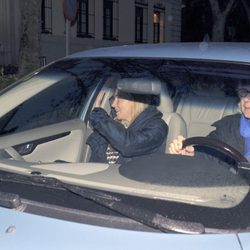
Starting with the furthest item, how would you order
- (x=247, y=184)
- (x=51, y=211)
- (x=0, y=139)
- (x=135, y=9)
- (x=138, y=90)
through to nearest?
(x=135, y=9), (x=0, y=139), (x=138, y=90), (x=247, y=184), (x=51, y=211)

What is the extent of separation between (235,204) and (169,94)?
1.72 metres

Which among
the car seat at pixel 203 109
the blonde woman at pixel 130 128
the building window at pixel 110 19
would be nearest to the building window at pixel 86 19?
the building window at pixel 110 19

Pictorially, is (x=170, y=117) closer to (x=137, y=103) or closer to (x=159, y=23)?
(x=137, y=103)

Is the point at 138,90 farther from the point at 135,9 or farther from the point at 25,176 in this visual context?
the point at 135,9

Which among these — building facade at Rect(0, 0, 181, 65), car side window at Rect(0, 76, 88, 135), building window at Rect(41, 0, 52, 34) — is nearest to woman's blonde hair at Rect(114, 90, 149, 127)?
car side window at Rect(0, 76, 88, 135)

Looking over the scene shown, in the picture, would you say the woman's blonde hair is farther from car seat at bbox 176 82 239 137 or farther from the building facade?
the building facade

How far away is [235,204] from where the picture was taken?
231 cm

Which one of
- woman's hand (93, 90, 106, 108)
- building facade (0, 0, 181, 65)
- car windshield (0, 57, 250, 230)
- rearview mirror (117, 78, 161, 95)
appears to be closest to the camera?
car windshield (0, 57, 250, 230)

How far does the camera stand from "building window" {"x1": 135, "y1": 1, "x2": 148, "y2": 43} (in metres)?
27.8

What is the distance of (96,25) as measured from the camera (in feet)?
80.7

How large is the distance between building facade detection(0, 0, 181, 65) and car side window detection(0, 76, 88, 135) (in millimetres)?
13283

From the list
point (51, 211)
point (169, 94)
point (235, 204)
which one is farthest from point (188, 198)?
point (169, 94)

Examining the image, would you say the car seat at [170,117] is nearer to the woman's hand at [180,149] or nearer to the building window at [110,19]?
the woman's hand at [180,149]

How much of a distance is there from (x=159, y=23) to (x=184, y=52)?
27364 mm
